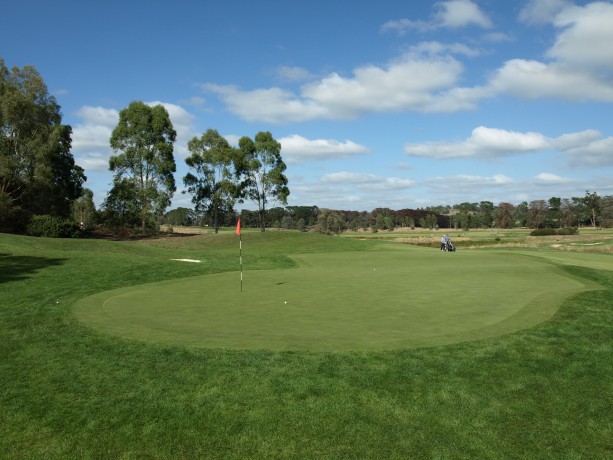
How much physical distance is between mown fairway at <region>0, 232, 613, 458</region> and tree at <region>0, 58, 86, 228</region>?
4115cm

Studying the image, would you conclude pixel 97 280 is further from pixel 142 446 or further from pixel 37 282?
pixel 142 446

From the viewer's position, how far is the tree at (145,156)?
56.5m

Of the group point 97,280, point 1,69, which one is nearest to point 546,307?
point 97,280

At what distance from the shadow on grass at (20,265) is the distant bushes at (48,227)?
72.9 ft

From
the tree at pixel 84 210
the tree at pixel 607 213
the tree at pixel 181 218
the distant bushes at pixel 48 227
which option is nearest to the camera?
the distant bushes at pixel 48 227

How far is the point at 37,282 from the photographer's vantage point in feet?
54.5

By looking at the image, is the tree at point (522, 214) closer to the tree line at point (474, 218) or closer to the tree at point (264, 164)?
the tree line at point (474, 218)

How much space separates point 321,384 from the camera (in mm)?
6582

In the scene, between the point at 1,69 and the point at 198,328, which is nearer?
the point at 198,328

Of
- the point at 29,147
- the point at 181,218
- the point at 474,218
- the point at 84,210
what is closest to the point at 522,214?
the point at 474,218

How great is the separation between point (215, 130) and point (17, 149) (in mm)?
26464

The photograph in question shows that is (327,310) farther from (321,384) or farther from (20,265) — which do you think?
(20,265)

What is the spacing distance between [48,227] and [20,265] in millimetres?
25647

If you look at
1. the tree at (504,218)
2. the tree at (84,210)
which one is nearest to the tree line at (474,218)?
the tree at (504,218)
